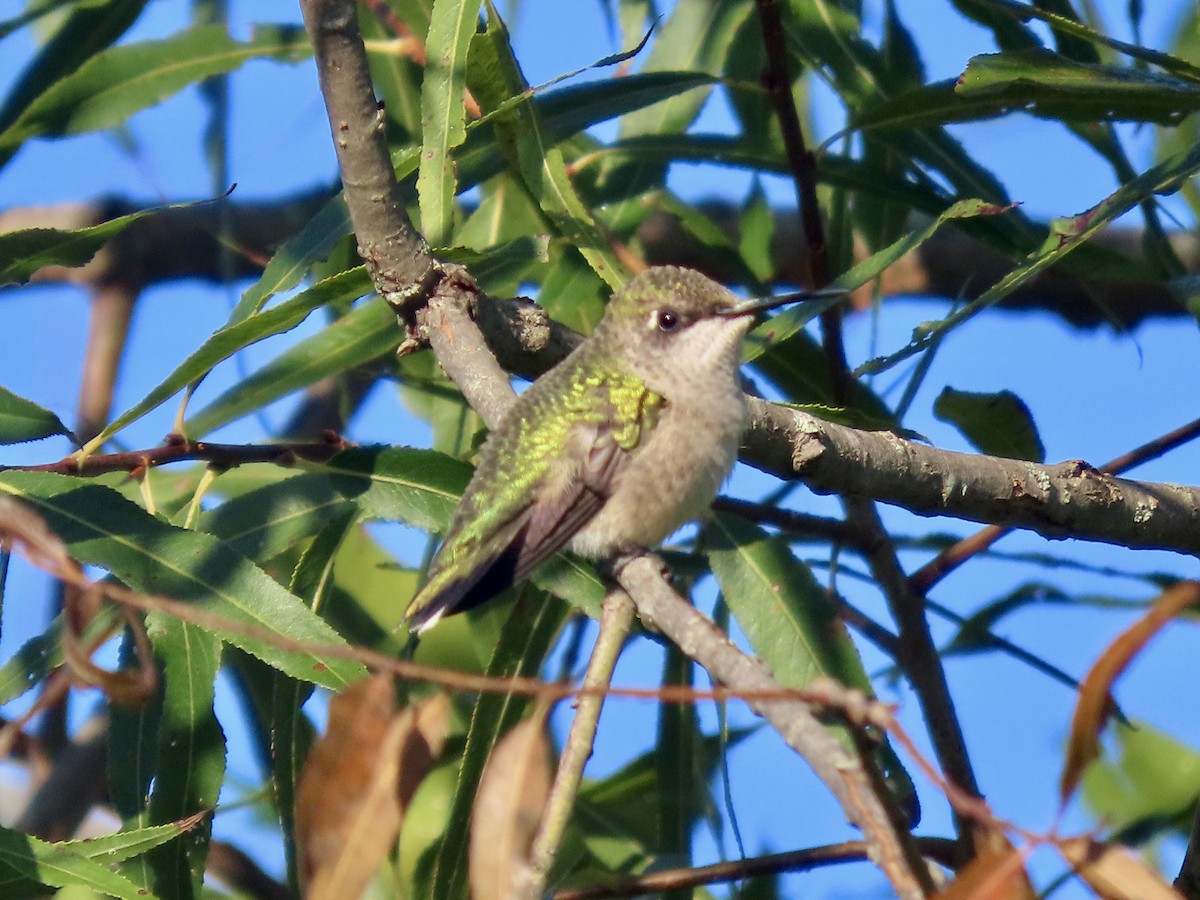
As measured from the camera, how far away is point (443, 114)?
241cm

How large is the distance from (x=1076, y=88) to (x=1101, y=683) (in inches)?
69.6

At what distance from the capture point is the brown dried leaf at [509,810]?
131cm

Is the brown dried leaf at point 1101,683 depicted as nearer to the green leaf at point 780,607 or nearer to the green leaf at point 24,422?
the green leaf at point 780,607

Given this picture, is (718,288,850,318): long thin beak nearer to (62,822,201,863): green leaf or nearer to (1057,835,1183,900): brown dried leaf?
(62,822,201,863): green leaf

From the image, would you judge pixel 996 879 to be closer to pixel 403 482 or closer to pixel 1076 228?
pixel 1076 228

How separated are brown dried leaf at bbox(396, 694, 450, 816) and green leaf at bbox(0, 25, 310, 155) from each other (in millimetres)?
2343

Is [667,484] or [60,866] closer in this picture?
[60,866]

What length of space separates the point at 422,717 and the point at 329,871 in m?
0.23

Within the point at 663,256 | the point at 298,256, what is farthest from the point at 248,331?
the point at 663,256

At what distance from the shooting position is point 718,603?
3211mm

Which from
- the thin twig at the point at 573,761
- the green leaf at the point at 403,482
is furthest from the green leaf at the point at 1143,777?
the thin twig at the point at 573,761

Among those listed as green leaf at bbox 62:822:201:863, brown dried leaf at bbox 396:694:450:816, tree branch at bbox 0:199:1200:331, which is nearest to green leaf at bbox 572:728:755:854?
green leaf at bbox 62:822:201:863

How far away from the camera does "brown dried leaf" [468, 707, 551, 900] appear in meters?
1.31

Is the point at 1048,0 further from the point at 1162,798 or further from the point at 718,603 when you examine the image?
the point at 1162,798
